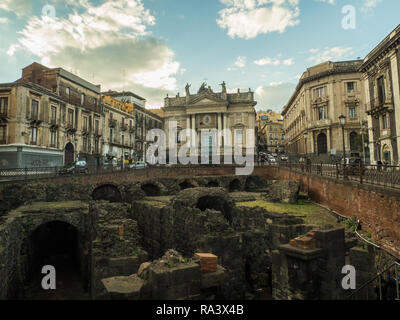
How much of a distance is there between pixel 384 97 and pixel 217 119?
3263 cm

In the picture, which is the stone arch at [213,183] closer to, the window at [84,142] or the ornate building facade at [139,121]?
the window at [84,142]

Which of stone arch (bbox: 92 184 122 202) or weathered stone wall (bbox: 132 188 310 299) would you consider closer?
weathered stone wall (bbox: 132 188 310 299)

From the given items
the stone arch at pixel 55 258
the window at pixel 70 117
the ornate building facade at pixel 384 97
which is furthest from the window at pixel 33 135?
the ornate building facade at pixel 384 97

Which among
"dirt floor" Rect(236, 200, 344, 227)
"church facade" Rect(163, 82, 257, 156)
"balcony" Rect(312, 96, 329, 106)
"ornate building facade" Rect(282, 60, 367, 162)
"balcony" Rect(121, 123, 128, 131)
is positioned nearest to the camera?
"dirt floor" Rect(236, 200, 344, 227)

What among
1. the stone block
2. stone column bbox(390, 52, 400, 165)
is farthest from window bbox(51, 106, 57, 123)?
stone column bbox(390, 52, 400, 165)

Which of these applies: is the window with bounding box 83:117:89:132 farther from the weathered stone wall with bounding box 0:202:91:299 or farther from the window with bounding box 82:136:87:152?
the weathered stone wall with bounding box 0:202:91:299

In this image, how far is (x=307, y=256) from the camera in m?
5.40

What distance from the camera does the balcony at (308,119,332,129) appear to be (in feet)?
136

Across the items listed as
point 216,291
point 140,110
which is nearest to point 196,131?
point 140,110

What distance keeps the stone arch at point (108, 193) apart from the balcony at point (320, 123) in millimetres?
34424

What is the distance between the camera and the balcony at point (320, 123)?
136 feet

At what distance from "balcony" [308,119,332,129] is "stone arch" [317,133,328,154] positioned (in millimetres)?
1627
